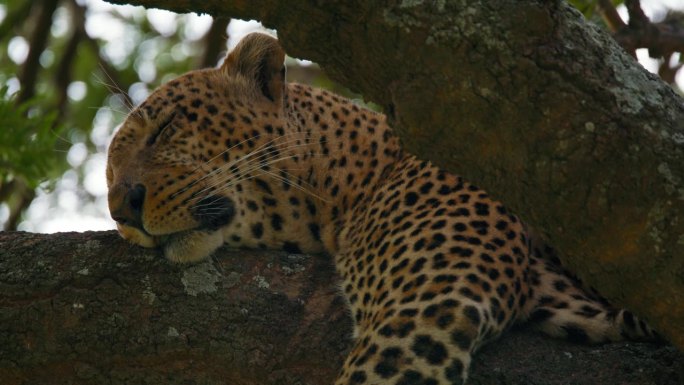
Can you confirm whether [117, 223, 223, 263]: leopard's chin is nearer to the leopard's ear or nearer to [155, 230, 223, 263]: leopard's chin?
[155, 230, 223, 263]: leopard's chin

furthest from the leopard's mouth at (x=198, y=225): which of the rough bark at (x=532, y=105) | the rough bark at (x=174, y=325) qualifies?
the rough bark at (x=532, y=105)

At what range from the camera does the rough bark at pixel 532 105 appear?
340 cm

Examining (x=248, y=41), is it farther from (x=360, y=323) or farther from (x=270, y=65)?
(x=360, y=323)

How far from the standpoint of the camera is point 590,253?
144 inches

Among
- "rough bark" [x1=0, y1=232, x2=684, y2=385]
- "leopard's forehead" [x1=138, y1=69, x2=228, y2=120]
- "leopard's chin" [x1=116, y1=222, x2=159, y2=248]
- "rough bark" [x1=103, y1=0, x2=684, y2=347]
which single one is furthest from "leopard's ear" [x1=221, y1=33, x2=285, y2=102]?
"rough bark" [x1=103, y1=0, x2=684, y2=347]

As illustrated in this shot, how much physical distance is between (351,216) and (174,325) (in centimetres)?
157

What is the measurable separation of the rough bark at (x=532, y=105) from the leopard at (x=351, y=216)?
132 cm

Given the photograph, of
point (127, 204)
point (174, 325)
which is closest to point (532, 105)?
point (174, 325)

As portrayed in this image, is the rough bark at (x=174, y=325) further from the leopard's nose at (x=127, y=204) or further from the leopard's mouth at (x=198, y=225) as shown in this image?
the leopard's nose at (x=127, y=204)

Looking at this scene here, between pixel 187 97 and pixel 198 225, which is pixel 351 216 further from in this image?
pixel 187 97

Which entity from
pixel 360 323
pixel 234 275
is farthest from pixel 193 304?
pixel 360 323

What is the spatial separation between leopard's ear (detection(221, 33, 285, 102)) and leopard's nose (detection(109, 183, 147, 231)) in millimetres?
1185

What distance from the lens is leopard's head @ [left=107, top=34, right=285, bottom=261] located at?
18.9 ft

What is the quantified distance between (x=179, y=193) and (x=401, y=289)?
1511mm
